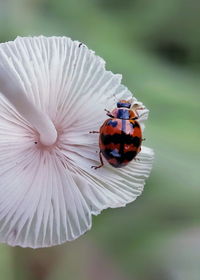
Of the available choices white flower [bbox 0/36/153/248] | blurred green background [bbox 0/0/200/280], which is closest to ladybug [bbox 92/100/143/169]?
white flower [bbox 0/36/153/248]

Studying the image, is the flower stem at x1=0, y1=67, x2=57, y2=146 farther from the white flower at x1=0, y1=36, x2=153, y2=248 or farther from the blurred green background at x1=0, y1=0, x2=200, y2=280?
the blurred green background at x1=0, y1=0, x2=200, y2=280

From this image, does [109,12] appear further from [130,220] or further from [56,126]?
[56,126]

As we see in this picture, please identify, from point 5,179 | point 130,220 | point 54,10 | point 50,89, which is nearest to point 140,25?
point 54,10

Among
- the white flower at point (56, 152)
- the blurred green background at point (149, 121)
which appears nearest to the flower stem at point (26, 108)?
the white flower at point (56, 152)

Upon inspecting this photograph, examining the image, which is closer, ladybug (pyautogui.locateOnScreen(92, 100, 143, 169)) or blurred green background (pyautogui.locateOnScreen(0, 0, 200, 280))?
ladybug (pyautogui.locateOnScreen(92, 100, 143, 169))

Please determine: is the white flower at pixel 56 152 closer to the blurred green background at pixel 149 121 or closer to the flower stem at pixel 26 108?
the flower stem at pixel 26 108

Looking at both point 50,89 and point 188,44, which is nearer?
point 50,89

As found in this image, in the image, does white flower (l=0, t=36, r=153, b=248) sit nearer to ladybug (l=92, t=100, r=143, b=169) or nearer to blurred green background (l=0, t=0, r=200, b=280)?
ladybug (l=92, t=100, r=143, b=169)
